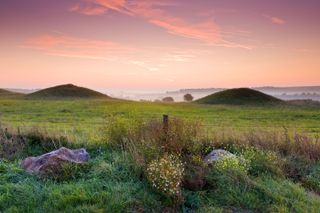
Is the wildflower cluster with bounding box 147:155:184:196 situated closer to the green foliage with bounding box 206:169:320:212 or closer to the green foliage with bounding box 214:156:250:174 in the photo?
the green foliage with bounding box 206:169:320:212

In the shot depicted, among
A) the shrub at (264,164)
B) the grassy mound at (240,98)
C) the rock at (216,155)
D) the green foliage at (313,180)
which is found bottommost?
the green foliage at (313,180)

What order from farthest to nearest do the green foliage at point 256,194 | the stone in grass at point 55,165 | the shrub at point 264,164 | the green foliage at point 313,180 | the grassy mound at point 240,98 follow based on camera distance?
1. the grassy mound at point 240,98
2. the shrub at point 264,164
3. the green foliage at point 313,180
4. the stone in grass at point 55,165
5. the green foliage at point 256,194

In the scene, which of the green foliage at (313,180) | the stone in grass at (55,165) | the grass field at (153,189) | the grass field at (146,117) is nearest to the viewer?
the grass field at (153,189)

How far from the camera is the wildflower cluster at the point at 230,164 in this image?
962cm

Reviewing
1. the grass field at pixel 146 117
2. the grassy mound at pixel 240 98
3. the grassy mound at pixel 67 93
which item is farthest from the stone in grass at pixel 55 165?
the grassy mound at pixel 67 93

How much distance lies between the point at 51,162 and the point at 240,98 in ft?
186

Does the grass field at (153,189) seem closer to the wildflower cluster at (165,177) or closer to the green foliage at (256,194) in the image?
the green foliage at (256,194)

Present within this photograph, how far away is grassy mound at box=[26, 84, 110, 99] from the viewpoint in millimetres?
69688

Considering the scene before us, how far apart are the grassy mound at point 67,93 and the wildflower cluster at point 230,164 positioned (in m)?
61.0

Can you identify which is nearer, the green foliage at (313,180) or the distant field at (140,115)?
the green foliage at (313,180)

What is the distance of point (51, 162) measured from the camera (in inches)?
395

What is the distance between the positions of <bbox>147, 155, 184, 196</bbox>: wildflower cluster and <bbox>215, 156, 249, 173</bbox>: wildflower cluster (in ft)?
4.22

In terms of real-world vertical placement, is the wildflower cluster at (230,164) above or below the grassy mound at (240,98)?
below

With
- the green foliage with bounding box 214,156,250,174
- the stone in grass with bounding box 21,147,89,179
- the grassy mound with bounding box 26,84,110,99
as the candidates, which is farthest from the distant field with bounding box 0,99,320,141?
the grassy mound with bounding box 26,84,110,99
